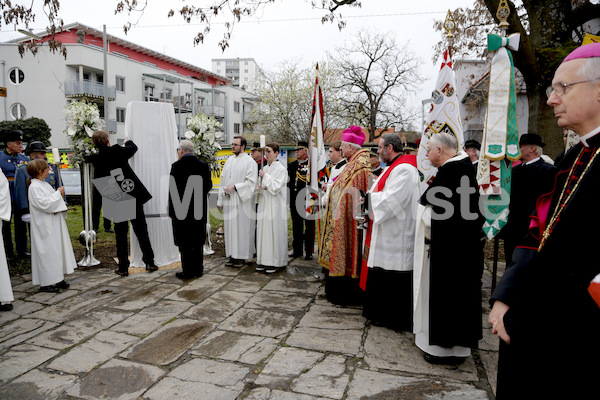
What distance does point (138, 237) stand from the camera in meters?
6.38

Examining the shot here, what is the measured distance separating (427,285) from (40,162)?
5.07 metres

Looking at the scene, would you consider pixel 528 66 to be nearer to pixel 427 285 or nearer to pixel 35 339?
pixel 427 285

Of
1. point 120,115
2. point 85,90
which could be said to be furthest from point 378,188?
point 120,115

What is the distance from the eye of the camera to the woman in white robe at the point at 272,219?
21.5ft

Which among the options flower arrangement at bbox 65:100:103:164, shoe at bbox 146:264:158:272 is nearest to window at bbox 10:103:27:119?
flower arrangement at bbox 65:100:103:164

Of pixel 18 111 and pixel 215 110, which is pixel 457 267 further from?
pixel 215 110

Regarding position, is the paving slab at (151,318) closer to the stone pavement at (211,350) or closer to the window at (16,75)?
the stone pavement at (211,350)

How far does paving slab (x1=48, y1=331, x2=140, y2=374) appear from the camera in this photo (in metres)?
3.40

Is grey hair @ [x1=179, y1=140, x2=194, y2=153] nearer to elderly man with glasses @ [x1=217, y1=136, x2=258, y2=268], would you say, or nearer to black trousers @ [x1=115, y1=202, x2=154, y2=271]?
elderly man with glasses @ [x1=217, y1=136, x2=258, y2=268]

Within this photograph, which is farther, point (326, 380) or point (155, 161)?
point (155, 161)

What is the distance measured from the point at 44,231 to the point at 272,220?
10.5 feet

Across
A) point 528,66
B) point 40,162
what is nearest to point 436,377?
point 40,162

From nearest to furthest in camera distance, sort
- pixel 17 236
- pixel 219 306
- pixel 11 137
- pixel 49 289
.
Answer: pixel 219 306 → pixel 49 289 → pixel 11 137 → pixel 17 236

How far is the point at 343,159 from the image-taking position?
5613mm
